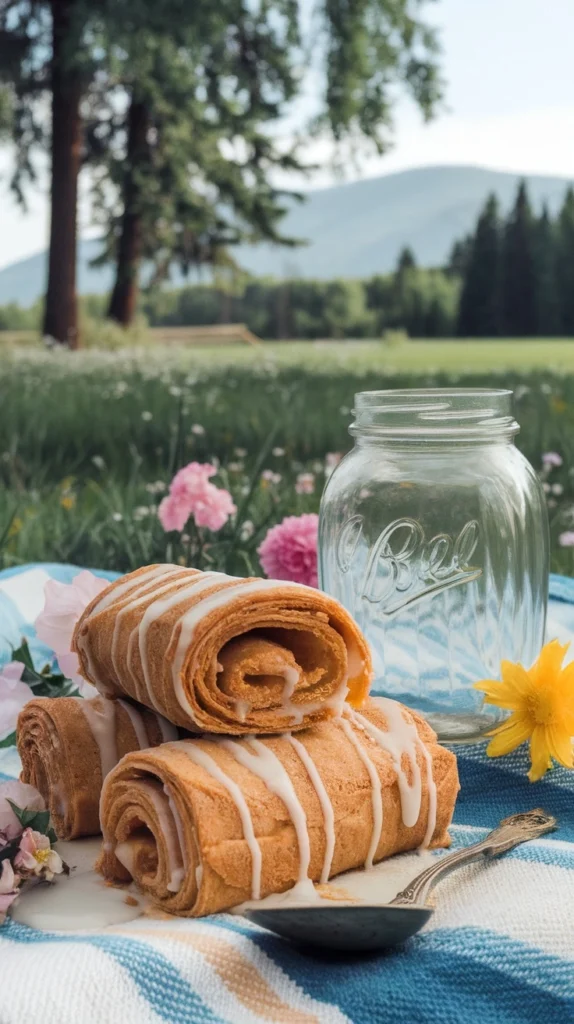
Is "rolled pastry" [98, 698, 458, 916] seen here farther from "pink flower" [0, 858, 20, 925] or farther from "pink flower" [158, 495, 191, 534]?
"pink flower" [158, 495, 191, 534]

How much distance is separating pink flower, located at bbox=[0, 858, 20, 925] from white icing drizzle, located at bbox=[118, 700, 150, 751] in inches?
10.5

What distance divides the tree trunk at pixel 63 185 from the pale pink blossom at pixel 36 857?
13957 millimetres

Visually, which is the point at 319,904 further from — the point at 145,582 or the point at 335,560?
the point at 335,560

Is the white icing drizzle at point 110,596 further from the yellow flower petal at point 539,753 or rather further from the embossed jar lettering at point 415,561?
the yellow flower petal at point 539,753

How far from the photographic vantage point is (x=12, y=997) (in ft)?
3.92

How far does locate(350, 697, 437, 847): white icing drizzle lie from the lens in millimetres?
1570

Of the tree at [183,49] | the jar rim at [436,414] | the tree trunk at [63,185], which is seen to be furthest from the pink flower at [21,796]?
the tree trunk at [63,185]

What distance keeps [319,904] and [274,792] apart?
0.59ft

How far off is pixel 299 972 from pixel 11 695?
2.72ft

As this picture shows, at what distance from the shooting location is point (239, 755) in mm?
1463

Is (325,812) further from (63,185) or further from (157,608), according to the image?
(63,185)

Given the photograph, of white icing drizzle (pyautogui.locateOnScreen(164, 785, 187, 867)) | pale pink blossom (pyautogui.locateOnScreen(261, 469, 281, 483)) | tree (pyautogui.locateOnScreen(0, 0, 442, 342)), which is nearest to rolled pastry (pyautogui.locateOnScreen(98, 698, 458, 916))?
white icing drizzle (pyautogui.locateOnScreen(164, 785, 187, 867))

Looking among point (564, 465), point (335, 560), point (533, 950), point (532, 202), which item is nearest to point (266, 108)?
point (564, 465)

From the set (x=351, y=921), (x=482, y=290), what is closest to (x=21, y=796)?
(x=351, y=921)
